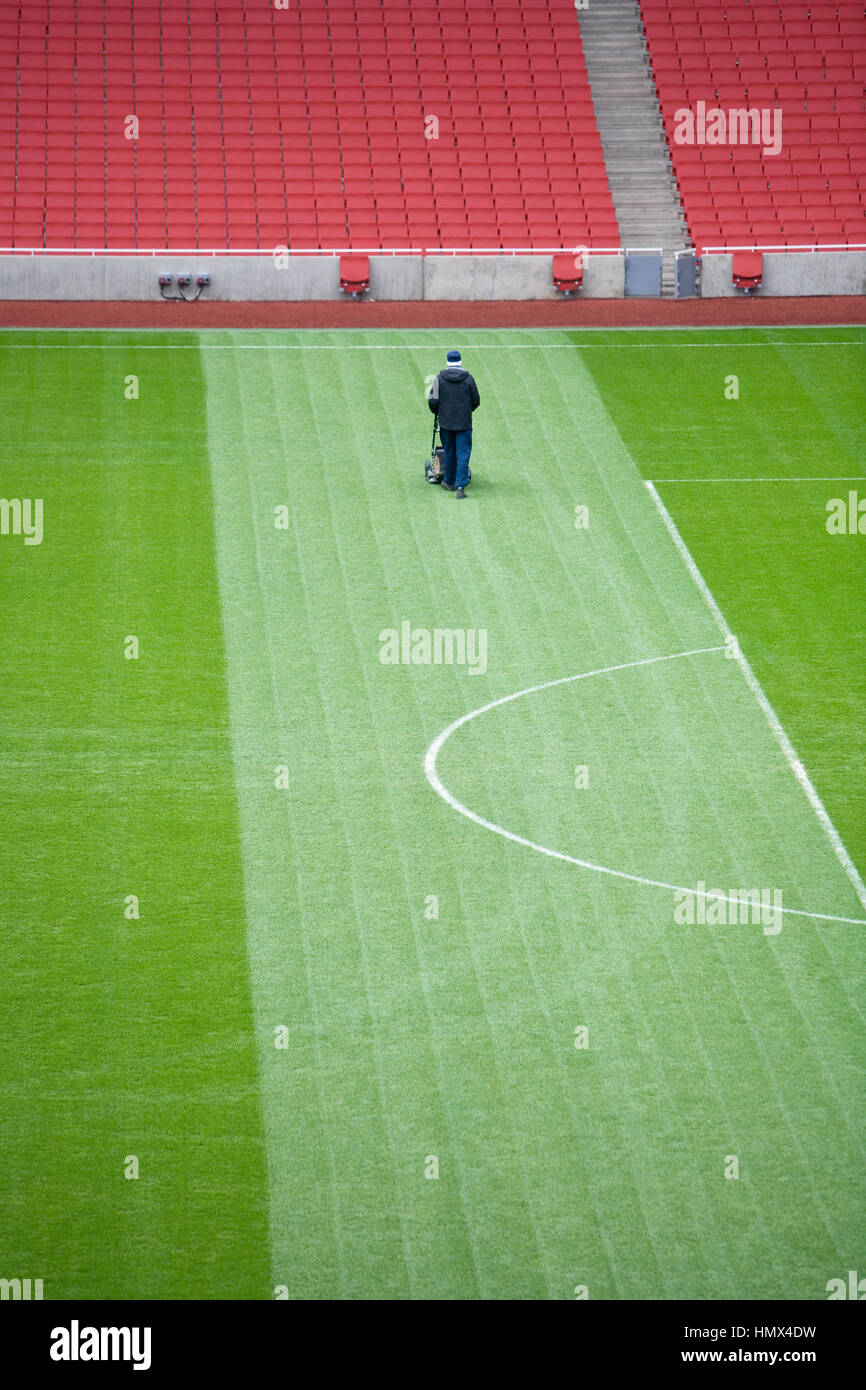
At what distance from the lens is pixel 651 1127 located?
12273 millimetres

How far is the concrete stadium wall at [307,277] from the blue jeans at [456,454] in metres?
10.2

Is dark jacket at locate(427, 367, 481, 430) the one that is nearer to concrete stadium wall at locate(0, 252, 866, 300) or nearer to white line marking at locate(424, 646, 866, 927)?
white line marking at locate(424, 646, 866, 927)

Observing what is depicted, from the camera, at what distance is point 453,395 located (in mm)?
22578

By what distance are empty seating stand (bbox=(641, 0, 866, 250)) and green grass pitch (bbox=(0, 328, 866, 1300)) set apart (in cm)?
918

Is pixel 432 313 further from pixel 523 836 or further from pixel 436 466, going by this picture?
pixel 523 836

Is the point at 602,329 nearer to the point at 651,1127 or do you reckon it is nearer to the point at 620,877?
the point at 620,877

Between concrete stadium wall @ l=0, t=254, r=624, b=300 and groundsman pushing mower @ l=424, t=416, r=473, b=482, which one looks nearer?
groundsman pushing mower @ l=424, t=416, r=473, b=482

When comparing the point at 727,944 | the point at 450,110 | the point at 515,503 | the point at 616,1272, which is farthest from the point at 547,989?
the point at 450,110

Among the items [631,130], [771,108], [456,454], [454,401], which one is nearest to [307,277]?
[631,130]

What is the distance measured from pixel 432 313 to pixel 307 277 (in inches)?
99.9

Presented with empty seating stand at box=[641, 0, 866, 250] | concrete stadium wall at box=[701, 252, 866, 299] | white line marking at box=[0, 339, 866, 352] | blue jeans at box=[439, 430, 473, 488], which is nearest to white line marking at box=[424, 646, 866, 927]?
blue jeans at box=[439, 430, 473, 488]

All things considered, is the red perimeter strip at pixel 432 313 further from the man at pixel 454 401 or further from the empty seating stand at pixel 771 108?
the man at pixel 454 401

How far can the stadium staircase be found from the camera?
35.7 m

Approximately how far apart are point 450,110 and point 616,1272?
30786 mm
